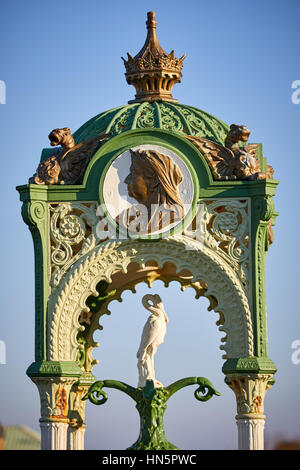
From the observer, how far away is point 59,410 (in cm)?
4381

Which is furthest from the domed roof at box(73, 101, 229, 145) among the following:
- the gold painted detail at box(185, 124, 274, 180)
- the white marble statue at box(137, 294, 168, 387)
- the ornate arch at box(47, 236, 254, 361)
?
the white marble statue at box(137, 294, 168, 387)

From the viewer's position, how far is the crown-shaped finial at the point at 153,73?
45.4 m

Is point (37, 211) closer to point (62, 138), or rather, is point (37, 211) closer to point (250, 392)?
point (62, 138)

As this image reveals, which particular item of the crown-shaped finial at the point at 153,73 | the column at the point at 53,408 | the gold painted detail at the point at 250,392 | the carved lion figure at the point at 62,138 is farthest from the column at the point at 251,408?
the crown-shaped finial at the point at 153,73

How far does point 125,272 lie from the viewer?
144 ft

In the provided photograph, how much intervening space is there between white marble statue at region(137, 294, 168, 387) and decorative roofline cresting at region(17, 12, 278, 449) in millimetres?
1428

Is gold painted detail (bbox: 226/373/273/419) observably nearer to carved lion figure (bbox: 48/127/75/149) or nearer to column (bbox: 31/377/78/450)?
column (bbox: 31/377/78/450)

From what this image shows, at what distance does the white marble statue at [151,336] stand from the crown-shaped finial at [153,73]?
3981 millimetres

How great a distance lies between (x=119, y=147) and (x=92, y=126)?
1328 millimetres

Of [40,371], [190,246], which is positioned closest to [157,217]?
[190,246]

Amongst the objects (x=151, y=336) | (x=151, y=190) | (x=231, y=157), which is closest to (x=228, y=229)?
(x=231, y=157)

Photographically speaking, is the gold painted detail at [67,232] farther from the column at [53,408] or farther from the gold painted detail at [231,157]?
the gold painted detail at [231,157]

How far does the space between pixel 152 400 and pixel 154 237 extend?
122 inches
